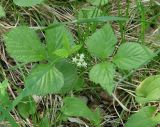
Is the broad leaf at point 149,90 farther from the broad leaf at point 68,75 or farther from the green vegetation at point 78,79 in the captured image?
the broad leaf at point 68,75

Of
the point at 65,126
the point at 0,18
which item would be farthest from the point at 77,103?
the point at 0,18

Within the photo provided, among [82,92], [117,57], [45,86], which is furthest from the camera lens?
[82,92]

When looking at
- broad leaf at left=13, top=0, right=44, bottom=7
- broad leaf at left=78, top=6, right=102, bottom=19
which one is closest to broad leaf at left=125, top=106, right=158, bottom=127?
broad leaf at left=78, top=6, right=102, bottom=19

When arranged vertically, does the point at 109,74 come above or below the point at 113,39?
below

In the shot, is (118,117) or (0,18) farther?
(0,18)

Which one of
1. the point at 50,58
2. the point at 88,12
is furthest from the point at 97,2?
the point at 50,58

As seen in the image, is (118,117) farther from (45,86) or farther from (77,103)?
(45,86)

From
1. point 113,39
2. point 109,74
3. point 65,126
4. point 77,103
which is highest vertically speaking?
point 113,39
